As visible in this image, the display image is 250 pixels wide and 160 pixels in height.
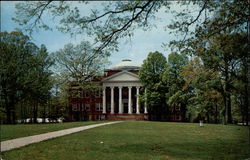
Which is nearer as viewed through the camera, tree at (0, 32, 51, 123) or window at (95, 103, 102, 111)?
tree at (0, 32, 51, 123)

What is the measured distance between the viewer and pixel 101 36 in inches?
267

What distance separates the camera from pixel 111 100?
109 feet

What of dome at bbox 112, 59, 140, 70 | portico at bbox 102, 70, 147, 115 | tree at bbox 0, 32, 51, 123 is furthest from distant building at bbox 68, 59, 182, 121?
tree at bbox 0, 32, 51, 123

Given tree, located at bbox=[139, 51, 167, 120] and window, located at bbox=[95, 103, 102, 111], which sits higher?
tree, located at bbox=[139, 51, 167, 120]

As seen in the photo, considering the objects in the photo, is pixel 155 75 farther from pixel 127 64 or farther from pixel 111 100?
pixel 111 100

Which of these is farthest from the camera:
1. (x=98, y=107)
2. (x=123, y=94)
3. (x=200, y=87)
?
(x=123, y=94)

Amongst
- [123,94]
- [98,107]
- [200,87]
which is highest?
[200,87]

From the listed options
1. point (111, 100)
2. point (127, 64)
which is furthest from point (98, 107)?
point (127, 64)

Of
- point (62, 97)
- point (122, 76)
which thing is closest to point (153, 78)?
point (122, 76)

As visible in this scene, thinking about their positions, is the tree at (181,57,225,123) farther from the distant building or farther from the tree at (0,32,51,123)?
the tree at (0,32,51,123)

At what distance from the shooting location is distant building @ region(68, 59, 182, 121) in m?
22.0

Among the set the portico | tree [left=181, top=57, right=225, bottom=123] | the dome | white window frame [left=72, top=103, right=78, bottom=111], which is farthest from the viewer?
white window frame [left=72, top=103, right=78, bottom=111]

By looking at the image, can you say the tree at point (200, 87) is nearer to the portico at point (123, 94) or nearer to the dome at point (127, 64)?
the portico at point (123, 94)

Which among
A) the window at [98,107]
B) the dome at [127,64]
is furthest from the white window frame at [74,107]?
the dome at [127,64]
